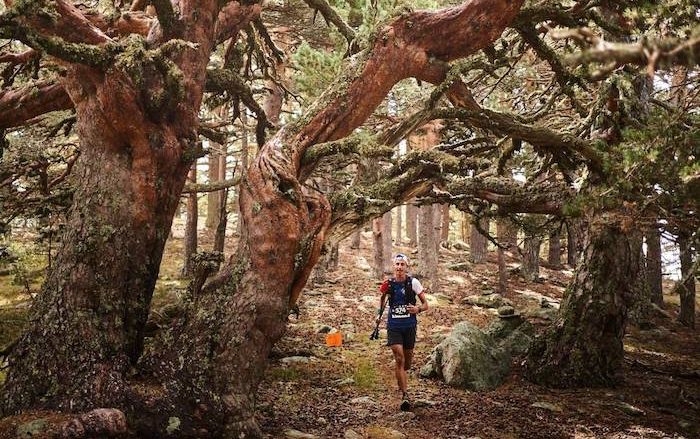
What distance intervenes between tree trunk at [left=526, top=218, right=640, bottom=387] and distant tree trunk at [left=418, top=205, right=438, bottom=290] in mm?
8723

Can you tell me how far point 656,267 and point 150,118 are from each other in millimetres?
17359

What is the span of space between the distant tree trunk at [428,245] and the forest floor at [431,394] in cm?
342

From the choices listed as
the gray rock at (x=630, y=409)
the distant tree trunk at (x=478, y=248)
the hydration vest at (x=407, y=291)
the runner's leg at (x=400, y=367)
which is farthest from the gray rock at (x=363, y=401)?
the distant tree trunk at (x=478, y=248)

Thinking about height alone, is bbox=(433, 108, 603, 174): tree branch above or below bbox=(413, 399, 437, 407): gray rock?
above

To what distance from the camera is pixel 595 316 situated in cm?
798

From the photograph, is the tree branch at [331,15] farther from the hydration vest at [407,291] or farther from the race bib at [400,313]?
the race bib at [400,313]

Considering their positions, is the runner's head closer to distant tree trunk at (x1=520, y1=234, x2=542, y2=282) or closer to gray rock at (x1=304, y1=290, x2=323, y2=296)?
gray rock at (x1=304, y1=290, x2=323, y2=296)

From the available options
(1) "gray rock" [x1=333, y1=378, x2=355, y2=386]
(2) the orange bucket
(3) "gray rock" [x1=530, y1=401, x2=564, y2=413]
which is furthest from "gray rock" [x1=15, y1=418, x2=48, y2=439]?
(2) the orange bucket

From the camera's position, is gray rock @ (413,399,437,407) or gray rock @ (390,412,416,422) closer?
gray rock @ (390,412,416,422)

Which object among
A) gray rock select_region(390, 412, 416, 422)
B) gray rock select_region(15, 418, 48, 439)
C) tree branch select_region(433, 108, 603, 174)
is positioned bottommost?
gray rock select_region(390, 412, 416, 422)

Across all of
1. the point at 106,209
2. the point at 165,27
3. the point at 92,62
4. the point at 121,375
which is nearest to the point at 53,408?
the point at 121,375

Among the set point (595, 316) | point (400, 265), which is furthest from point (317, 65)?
point (595, 316)

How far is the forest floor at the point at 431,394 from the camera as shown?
6359 mm

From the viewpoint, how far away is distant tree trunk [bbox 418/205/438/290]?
17.2 meters
